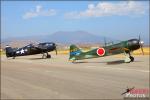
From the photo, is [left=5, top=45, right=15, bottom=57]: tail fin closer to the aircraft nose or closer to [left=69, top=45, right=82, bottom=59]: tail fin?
[left=69, top=45, right=82, bottom=59]: tail fin

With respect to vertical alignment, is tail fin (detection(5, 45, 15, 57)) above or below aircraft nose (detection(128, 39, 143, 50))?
below

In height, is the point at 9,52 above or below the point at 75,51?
below

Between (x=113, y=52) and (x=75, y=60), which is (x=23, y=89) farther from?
(x=75, y=60)

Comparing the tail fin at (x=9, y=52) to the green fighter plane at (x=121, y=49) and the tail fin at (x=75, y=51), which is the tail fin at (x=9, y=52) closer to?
the tail fin at (x=75, y=51)

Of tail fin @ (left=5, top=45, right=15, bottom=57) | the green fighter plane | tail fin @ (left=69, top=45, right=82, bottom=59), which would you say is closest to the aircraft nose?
the green fighter plane

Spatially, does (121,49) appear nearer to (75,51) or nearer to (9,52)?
(75,51)

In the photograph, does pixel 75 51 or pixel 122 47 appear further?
pixel 75 51

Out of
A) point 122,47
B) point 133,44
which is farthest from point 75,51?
point 133,44

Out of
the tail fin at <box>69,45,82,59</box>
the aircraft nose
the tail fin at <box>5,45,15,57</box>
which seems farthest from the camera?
the tail fin at <box>5,45,15,57</box>

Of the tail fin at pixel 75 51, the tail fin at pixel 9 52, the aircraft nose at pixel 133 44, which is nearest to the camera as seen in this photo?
the aircraft nose at pixel 133 44

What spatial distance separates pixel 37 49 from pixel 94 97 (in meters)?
33.7

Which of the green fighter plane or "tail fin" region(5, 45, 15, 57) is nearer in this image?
the green fighter plane

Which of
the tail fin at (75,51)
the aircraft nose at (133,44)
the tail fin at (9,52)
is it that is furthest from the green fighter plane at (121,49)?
the tail fin at (9,52)

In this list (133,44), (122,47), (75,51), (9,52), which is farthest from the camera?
(9,52)
